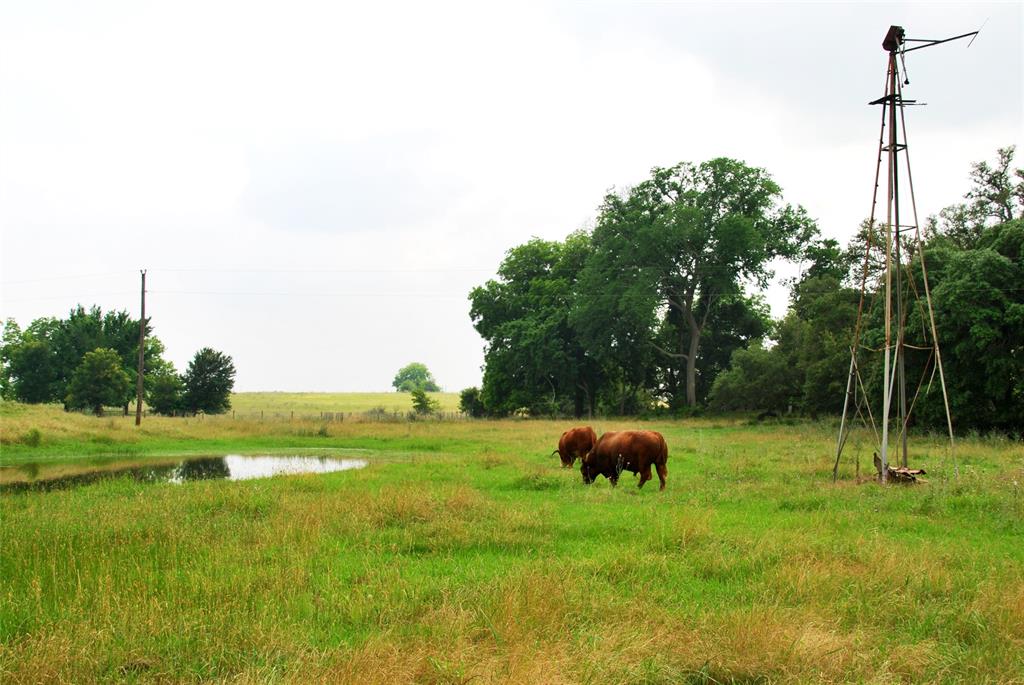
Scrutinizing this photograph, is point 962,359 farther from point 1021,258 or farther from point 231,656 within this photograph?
point 231,656

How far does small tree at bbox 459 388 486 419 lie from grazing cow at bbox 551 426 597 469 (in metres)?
47.6

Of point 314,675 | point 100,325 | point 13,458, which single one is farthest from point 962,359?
point 100,325

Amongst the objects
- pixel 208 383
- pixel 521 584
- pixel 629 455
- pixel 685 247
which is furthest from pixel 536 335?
pixel 521 584

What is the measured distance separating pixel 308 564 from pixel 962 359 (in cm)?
2572

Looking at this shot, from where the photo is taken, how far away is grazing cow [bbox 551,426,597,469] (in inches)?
806

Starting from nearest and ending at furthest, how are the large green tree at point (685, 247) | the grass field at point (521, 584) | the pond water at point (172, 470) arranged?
1. the grass field at point (521, 584)
2. the pond water at point (172, 470)
3. the large green tree at point (685, 247)

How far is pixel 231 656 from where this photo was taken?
5.76 meters

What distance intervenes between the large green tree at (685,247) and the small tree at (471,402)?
727 inches

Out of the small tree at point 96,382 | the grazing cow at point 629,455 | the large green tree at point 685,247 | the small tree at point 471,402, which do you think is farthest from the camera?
the small tree at point 96,382

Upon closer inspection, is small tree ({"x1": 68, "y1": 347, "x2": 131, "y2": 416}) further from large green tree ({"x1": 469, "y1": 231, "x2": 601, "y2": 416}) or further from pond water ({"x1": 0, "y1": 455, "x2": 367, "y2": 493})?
pond water ({"x1": 0, "y1": 455, "x2": 367, "y2": 493})

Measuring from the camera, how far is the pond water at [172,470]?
2014 cm

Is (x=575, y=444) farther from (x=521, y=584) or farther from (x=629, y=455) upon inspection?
(x=521, y=584)

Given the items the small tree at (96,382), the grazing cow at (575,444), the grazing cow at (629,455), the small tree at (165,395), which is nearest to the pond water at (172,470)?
the grazing cow at (575,444)

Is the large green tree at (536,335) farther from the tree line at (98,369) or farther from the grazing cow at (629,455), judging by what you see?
the grazing cow at (629,455)
